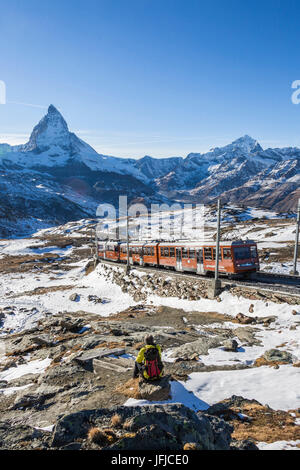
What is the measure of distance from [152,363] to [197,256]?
1914 centimetres

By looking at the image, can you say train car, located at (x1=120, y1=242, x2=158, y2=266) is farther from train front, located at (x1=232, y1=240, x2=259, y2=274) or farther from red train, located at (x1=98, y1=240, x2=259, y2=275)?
train front, located at (x1=232, y1=240, x2=259, y2=274)

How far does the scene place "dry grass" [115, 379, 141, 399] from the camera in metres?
8.29

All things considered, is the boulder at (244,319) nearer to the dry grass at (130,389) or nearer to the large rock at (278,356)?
the large rock at (278,356)

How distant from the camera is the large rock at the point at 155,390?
785 centimetres

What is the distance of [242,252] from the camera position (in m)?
23.5

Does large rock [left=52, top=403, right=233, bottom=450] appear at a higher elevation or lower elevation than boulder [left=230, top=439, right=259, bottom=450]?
higher

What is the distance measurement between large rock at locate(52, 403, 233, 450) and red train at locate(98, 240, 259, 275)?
17.9m

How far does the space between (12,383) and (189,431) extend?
9.26 metres

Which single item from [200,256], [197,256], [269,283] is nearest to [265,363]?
[269,283]

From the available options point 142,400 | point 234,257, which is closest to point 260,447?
point 142,400

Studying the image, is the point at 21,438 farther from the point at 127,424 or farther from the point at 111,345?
the point at 111,345

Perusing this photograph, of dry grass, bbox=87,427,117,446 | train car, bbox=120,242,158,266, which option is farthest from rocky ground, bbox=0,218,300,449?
train car, bbox=120,242,158,266
